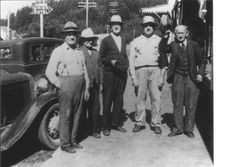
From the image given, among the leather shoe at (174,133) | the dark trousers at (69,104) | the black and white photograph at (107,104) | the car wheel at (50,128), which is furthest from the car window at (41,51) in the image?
the leather shoe at (174,133)

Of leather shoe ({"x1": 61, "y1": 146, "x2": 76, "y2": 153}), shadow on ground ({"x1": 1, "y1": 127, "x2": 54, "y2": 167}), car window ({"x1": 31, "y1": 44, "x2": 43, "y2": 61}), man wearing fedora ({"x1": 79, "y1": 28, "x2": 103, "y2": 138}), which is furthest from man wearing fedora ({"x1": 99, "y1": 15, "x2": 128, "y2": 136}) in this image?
car window ({"x1": 31, "y1": 44, "x2": 43, "y2": 61})

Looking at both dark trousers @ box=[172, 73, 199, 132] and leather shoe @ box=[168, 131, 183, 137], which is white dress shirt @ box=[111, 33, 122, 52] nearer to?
dark trousers @ box=[172, 73, 199, 132]

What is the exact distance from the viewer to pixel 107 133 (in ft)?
19.1

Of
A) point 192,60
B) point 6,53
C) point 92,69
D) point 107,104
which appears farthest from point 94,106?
point 6,53

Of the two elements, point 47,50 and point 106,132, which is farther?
Answer: point 47,50

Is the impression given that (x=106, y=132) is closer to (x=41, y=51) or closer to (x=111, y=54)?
(x=111, y=54)

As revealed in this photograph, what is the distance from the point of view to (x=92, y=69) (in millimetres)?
5711

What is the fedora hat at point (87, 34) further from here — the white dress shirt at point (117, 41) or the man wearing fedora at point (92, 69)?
the white dress shirt at point (117, 41)

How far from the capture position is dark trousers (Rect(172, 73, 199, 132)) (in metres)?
5.58

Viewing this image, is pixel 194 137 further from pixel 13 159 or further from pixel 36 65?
pixel 36 65

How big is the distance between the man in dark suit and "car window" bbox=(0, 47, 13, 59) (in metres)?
4.63

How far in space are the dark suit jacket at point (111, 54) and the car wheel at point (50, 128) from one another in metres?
1.03

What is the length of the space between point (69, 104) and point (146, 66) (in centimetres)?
147
